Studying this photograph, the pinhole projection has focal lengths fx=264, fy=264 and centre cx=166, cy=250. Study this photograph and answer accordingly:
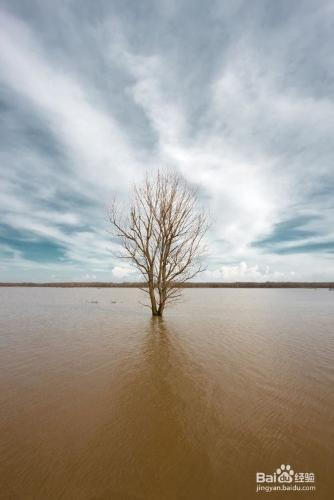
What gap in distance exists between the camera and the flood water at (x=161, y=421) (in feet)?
8.30

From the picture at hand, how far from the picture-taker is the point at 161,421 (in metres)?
3.66

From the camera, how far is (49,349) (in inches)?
297

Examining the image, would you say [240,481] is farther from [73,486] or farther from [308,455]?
[73,486]

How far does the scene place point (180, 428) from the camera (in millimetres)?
3494

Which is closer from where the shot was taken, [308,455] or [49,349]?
[308,455]

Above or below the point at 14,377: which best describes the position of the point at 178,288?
above

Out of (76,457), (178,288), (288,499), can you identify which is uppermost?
(178,288)

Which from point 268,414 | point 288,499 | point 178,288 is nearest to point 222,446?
point 288,499

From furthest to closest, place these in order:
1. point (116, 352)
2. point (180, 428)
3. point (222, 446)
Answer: point (116, 352) < point (180, 428) < point (222, 446)

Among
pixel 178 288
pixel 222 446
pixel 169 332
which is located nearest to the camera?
pixel 222 446

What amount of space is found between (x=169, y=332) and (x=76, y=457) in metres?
7.81

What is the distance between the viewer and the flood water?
2.53 m

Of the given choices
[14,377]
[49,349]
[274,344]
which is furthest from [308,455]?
[49,349]

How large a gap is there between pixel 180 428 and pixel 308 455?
151 centimetres
